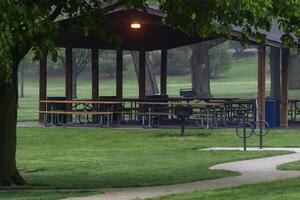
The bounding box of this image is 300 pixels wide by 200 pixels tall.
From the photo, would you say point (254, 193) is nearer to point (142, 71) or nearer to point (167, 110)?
point (167, 110)

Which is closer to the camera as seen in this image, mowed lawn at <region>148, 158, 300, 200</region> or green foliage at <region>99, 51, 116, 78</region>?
mowed lawn at <region>148, 158, 300, 200</region>

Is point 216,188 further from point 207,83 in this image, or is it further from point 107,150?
point 207,83

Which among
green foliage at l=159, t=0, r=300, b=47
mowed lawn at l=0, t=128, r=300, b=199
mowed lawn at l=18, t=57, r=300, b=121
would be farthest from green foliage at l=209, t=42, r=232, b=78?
green foliage at l=159, t=0, r=300, b=47

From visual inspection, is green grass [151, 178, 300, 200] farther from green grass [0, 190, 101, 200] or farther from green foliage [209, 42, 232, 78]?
green foliage [209, 42, 232, 78]

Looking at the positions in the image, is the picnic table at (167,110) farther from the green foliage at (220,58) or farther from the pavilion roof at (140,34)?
the green foliage at (220,58)

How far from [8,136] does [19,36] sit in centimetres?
311

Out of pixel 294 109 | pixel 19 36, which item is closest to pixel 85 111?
pixel 294 109

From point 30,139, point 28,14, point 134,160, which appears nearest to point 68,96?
point 30,139

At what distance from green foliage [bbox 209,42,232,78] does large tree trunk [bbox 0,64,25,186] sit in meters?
74.1

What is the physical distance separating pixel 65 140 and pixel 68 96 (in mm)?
5069

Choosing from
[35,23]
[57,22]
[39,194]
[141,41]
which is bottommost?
[39,194]

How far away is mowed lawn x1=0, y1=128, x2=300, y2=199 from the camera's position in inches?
662

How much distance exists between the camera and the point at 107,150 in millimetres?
24656

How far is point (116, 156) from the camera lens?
2259cm
